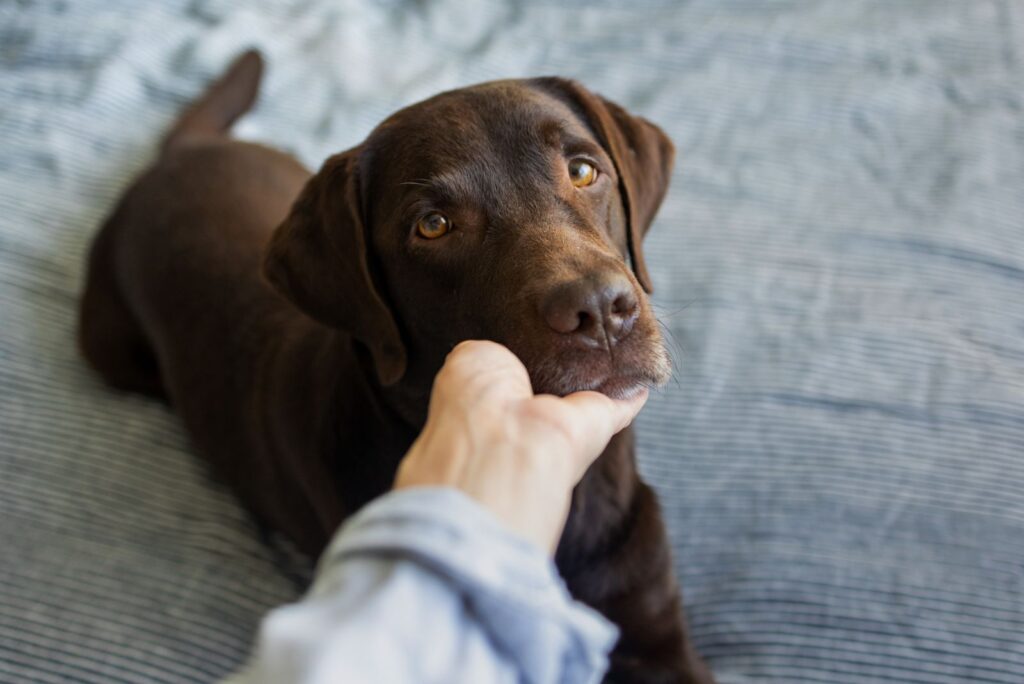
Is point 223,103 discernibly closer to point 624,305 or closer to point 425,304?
point 425,304

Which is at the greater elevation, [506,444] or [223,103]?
[506,444]

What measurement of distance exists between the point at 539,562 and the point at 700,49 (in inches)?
115

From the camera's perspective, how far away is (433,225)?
1603 mm

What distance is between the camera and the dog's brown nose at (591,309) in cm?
133

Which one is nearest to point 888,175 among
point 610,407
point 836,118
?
point 836,118

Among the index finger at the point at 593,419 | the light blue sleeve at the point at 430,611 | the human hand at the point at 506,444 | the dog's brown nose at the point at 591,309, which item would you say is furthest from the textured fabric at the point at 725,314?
the light blue sleeve at the point at 430,611

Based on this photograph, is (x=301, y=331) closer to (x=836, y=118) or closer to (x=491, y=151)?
(x=491, y=151)

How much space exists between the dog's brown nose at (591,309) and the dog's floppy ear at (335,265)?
40 cm

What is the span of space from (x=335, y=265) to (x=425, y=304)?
21cm

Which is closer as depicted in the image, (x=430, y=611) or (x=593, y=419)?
(x=430, y=611)

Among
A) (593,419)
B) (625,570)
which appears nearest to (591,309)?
(593,419)

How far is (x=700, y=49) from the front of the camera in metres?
3.33

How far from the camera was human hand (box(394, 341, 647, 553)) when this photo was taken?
0.90 meters

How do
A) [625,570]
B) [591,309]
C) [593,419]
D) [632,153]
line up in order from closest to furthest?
[593,419] → [591,309] → [625,570] → [632,153]
